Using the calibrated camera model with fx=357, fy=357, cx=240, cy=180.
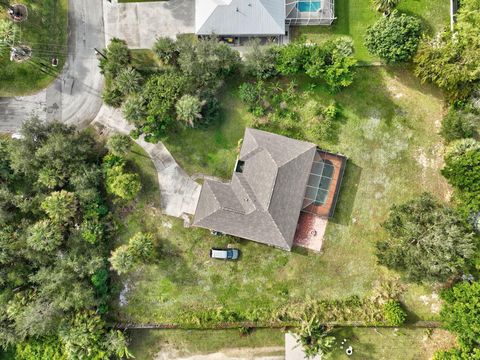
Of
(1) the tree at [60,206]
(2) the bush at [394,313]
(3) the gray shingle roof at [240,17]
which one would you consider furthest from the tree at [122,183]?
(2) the bush at [394,313]

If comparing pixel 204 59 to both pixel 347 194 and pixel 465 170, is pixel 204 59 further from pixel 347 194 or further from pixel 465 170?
pixel 465 170

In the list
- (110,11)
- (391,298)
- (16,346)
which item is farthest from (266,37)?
(16,346)

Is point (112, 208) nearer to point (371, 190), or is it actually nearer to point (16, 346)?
point (16, 346)

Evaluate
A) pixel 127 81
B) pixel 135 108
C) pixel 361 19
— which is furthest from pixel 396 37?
pixel 127 81

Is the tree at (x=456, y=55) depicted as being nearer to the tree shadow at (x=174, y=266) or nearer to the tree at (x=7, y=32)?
the tree shadow at (x=174, y=266)

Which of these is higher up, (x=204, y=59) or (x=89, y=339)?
(x=204, y=59)

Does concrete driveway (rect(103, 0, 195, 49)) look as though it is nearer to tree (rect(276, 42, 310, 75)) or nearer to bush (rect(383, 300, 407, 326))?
tree (rect(276, 42, 310, 75))

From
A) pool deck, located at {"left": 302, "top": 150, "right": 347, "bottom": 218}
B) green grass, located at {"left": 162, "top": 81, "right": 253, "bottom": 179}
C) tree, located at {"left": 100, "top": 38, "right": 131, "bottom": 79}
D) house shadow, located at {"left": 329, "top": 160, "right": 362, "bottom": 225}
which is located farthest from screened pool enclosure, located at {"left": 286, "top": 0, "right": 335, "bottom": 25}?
tree, located at {"left": 100, "top": 38, "right": 131, "bottom": 79}
